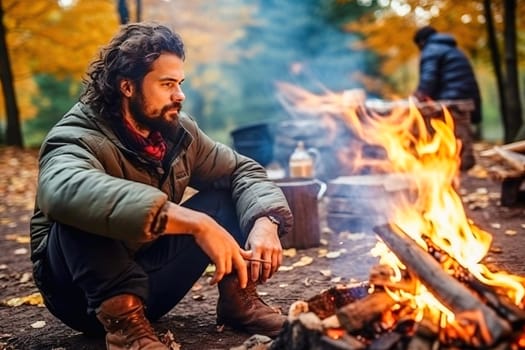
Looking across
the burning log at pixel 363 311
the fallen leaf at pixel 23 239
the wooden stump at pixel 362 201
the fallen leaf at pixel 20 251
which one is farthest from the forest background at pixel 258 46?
the burning log at pixel 363 311

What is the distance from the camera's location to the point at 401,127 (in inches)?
316

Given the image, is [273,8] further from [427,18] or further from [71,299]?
[71,299]

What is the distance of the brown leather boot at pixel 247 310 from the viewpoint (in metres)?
3.26

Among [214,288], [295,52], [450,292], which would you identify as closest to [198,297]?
[214,288]

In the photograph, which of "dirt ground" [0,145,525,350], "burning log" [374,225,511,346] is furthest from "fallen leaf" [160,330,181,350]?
"burning log" [374,225,511,346]

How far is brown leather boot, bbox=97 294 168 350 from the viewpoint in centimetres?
275

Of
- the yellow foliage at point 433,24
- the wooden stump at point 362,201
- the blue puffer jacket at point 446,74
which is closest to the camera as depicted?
the wooden stump at point 362,201

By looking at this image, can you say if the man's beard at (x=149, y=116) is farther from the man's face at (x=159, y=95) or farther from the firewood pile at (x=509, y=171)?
the firewood pile at (x=509, y=171)

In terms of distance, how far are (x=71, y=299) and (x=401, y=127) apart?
226 inches

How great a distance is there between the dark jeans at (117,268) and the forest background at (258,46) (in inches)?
256

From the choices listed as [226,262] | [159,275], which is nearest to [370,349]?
[226,262]

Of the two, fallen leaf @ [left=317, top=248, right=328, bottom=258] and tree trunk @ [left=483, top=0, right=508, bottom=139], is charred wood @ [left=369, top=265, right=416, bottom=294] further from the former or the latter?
tree trunk @ [left=483, top=0, right=508, bottom=139]

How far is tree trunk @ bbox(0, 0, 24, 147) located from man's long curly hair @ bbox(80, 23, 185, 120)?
13.4 m

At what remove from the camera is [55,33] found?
16.2m
